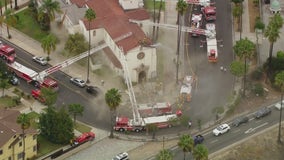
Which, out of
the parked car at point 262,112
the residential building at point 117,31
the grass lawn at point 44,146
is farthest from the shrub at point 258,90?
the grass lawn at point 44,146

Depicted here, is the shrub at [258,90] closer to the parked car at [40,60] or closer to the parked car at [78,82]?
the parked car at [78,82]

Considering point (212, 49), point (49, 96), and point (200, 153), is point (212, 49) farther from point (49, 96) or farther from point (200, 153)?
point (200, 153)

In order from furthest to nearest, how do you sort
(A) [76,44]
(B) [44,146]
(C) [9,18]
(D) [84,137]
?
(C) [9,18] → (A) [76,44] → (D) [84,137] → (B) [44,146]

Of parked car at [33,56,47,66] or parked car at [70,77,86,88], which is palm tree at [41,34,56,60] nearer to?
parked car at [33,56,47,66]

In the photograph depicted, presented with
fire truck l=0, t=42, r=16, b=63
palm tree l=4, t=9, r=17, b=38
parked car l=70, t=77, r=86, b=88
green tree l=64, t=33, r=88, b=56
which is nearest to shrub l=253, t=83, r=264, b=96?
parked car l=70, t=77, r=86, b=88

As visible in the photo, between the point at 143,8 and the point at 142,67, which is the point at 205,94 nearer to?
the point at 142,67

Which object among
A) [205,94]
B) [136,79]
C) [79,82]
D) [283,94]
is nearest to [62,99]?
[79,82]

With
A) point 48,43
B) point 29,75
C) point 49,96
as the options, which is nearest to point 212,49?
point 48,43
